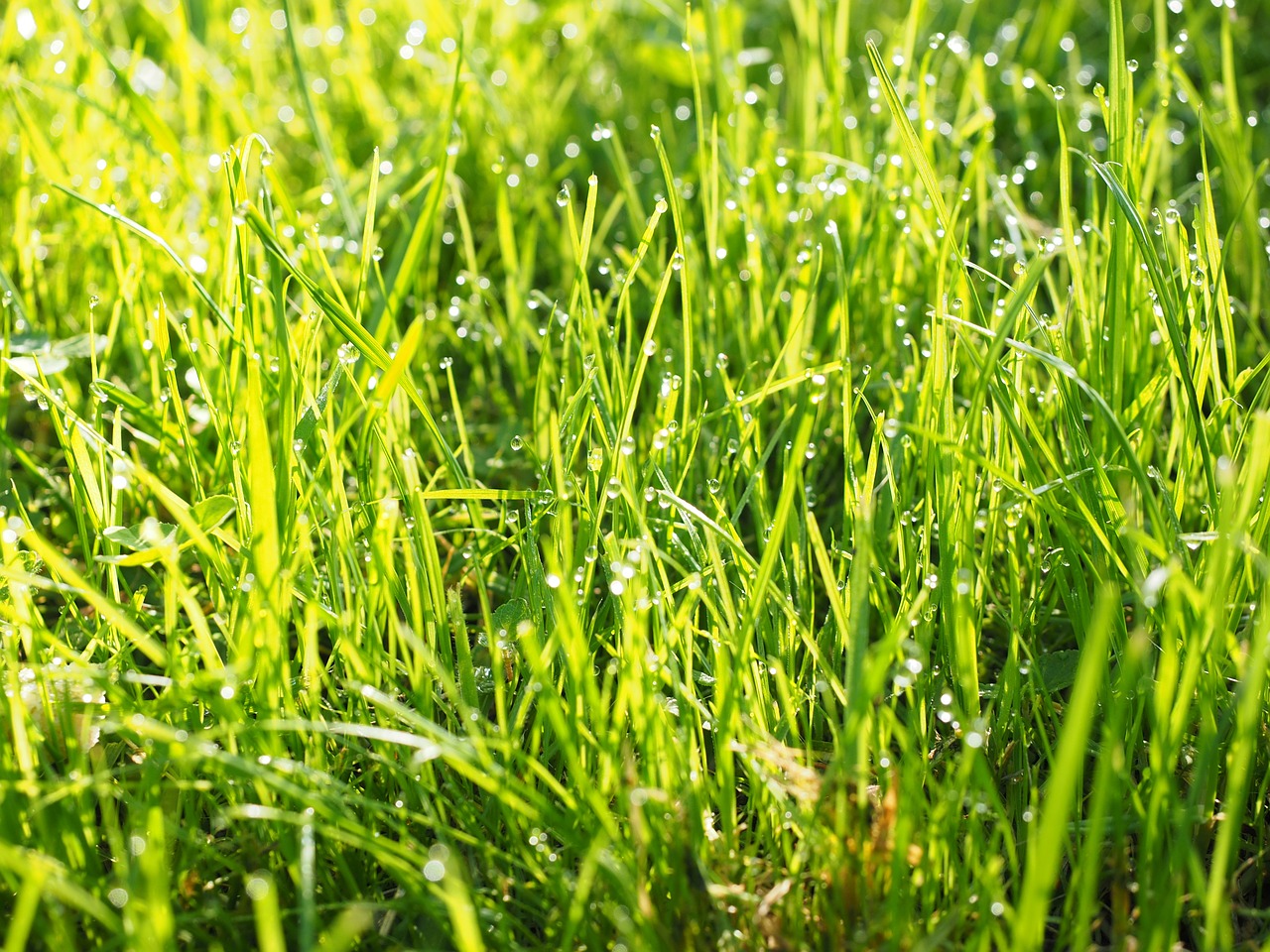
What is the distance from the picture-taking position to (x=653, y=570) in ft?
3.58

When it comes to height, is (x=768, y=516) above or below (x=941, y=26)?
below

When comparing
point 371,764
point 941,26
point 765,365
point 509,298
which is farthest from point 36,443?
point 941,26

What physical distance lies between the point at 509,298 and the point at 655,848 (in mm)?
936

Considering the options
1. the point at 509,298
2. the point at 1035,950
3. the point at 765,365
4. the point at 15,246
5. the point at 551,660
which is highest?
the point at 15,246

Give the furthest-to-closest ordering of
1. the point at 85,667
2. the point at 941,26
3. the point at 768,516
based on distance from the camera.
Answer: the point at 941,26 → the point at 768,516 → the point at 85,667

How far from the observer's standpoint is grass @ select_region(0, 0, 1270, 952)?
0.89 meters

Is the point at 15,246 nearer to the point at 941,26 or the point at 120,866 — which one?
the point at 120,866

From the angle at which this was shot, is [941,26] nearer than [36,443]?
No

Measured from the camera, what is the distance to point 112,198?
5.41ft

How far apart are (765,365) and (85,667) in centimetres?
91

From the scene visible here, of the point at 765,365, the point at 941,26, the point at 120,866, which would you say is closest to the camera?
the point at 120,866

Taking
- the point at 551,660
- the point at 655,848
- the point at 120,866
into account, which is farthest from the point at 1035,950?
the point at 120,866

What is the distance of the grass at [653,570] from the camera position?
0.89 meters

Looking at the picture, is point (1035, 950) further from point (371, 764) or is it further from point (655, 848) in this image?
point (371, 764)
